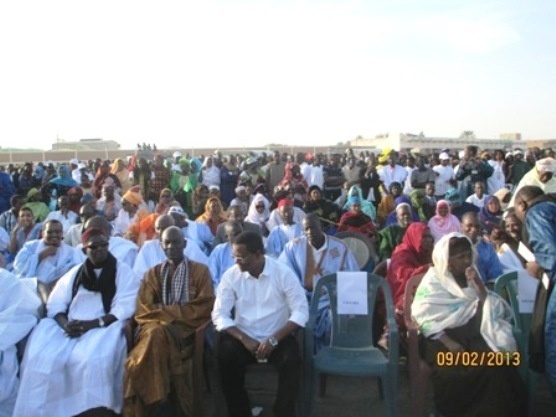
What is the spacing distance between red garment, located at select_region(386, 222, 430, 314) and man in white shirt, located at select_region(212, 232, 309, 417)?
3.66 ft

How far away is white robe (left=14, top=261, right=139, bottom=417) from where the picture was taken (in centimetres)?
377

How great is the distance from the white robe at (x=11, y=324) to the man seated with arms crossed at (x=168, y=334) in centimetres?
82

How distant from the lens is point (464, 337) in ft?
12.8

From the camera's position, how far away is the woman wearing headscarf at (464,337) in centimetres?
361

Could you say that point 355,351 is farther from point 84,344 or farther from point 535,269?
point 84,344

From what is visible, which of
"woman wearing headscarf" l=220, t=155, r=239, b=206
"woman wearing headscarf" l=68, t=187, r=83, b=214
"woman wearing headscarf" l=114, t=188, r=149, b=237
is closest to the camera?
"woman wearing headscarf" l=114, t=188, r=149, b=237

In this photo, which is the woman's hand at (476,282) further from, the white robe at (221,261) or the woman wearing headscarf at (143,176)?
the woman wearing headscarf at (143,176)

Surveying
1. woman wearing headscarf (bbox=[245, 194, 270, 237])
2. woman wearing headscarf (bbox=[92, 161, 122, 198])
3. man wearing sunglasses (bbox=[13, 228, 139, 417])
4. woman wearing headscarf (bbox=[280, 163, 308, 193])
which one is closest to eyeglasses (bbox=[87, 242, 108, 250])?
man wearing sunglasses (bbox=[13, 228, 139, 417])

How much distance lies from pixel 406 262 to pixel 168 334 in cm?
229

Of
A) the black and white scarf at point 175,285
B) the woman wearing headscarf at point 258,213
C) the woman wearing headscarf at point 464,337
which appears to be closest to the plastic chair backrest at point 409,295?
the woman wearing headscarf at point 464,337

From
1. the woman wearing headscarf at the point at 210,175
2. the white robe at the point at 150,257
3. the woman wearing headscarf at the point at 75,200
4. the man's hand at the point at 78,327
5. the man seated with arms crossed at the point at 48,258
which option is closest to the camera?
the man's hand at the point at 78,327

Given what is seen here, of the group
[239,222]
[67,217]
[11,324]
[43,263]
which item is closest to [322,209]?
[239,222]

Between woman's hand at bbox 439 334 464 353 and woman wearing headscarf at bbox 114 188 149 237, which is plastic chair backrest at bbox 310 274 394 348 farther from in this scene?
woman wearing headscarf at bbox 114 188 149 237

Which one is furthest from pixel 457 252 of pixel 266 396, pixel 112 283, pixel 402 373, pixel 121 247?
pixel 121 247
